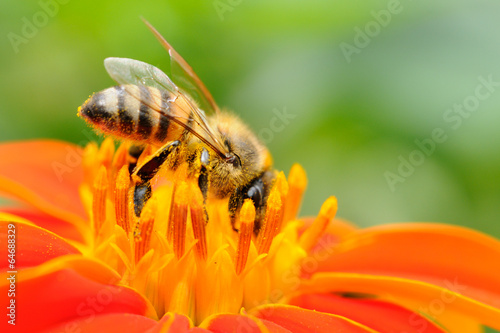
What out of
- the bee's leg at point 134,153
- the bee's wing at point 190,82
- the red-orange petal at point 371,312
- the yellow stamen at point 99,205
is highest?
the bee's wing at point 190,82

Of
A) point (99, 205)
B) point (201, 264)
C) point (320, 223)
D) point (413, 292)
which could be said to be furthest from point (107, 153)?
point (413, 292)

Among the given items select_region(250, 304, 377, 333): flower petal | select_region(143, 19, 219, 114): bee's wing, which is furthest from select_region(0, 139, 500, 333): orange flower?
select_region(143, 19, 219, 114): bee's wing

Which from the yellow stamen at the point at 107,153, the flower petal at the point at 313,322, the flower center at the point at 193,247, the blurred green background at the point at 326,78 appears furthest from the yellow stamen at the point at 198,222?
the blurred green background at the point at 326,78

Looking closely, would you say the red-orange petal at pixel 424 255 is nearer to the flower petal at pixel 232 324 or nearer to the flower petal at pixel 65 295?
the flower petal at pixel 232 324

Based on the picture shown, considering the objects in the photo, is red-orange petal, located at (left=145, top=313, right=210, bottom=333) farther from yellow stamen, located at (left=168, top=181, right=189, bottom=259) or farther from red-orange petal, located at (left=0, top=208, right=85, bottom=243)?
red-orange petal, located at (left=0, top=208, right=85, bottom=243)

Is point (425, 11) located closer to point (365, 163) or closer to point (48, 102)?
point (365, 163)

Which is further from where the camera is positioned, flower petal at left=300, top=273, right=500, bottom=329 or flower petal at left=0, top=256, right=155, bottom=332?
flower petal at left=300, top=273, right=500, bottom=329
